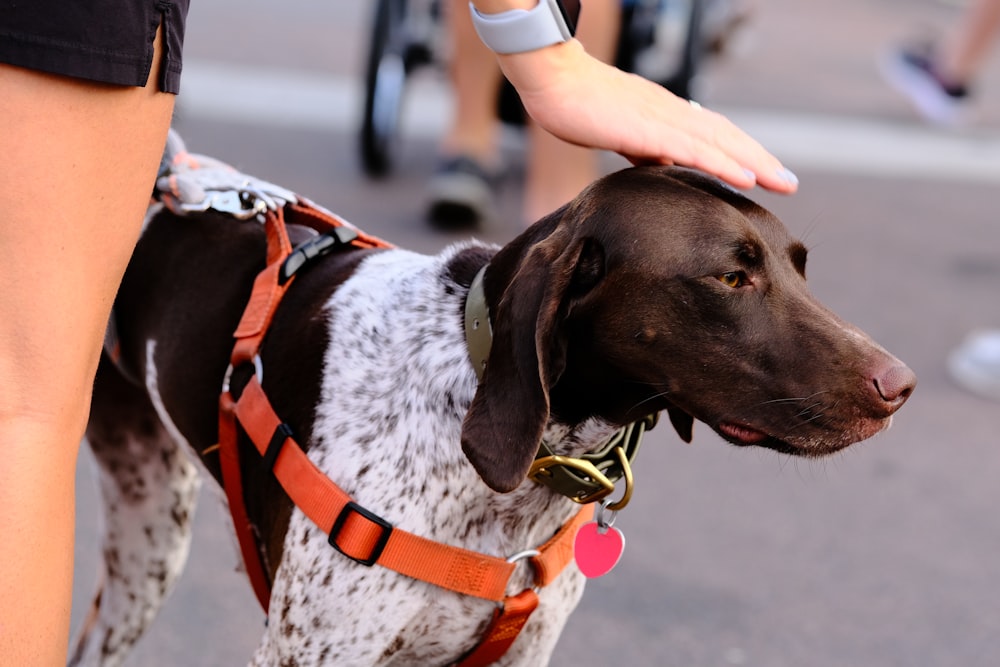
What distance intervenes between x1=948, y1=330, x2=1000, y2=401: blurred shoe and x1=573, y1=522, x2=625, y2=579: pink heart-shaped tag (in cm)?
327

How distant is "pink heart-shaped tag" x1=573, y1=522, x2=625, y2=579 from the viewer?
7.59ft

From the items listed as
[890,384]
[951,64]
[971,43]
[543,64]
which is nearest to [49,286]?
[543,64]

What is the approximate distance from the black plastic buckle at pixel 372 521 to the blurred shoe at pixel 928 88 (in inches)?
256

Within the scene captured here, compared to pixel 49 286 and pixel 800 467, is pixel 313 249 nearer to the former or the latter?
pixel 49 286

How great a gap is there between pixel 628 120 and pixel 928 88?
638cm

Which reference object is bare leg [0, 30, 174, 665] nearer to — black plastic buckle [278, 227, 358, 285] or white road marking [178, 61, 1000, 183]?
black plastic buckle [278, 227, 358, 285]

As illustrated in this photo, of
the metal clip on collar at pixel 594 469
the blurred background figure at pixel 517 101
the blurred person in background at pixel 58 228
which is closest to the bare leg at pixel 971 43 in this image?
the blurred background figure at pixel 517 101

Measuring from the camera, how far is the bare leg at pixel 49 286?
1.77 m

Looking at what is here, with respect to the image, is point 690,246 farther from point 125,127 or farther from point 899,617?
point 899,617

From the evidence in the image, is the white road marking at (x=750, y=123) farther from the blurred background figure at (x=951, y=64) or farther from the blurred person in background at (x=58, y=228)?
the blurred person in background at (x=58, y=228)

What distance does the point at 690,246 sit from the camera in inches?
81.4

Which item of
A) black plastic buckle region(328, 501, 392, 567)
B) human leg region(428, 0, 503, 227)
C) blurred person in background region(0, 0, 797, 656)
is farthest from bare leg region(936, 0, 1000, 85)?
blurred person in background region(0, 0, 797, 656)

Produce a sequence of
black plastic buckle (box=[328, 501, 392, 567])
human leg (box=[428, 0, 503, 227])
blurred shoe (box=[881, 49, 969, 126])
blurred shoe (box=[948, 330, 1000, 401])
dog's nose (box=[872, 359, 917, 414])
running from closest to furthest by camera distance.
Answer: dog's nose (box=[872, 359, 917, 414]) → black plastic buckle (box=[328, 501, 392, 567]) → blurred shoe (box=[948, 330, 1000, 401]) → human leg (box=[428, 0, 503, 227]) → blurred shoe (box=[881, 49, 969, 126])

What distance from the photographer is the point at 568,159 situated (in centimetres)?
554
